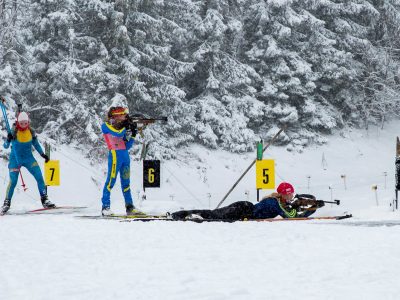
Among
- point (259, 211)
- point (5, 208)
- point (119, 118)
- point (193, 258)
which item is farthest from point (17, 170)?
point (193, 258)

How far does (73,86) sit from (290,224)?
12.2 metres

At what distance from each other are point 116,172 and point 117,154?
1.03 feet

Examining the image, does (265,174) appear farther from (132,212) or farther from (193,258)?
(193,258)

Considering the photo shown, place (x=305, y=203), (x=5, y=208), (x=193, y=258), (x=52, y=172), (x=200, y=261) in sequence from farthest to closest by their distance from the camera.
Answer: (x=52, y=172) < (x=5, y=208) < (x=305, y=203) < (x=193, y=258) < (x=200, y=261)

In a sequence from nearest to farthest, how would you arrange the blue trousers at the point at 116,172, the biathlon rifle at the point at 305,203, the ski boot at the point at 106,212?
the biathlon rifle at the point at 305,203 → the ski boot at the point at 106,212 → the blue trousers at the point at 116,172

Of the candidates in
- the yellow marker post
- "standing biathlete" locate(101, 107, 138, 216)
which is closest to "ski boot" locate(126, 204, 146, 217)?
"standing biathlete" locate(101, 107, 138, 216)

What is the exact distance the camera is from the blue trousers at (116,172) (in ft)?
32.0

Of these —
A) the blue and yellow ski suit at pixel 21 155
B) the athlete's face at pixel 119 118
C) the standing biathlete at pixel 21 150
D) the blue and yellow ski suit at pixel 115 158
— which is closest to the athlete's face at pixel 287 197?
the blue and yellow ski suit at pixel 115 158

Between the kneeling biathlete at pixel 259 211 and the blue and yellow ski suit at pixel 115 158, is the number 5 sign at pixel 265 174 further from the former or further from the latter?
the blue and yellow ski suit at pixel 115 158

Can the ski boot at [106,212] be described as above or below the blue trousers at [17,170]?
below

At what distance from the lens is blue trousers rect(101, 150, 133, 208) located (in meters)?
9.74

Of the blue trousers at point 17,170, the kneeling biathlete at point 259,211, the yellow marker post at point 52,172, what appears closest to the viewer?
the kneeling biathlete at point 259,211

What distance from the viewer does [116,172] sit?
9812 millimetres

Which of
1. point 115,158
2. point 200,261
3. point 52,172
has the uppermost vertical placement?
point 115,158
